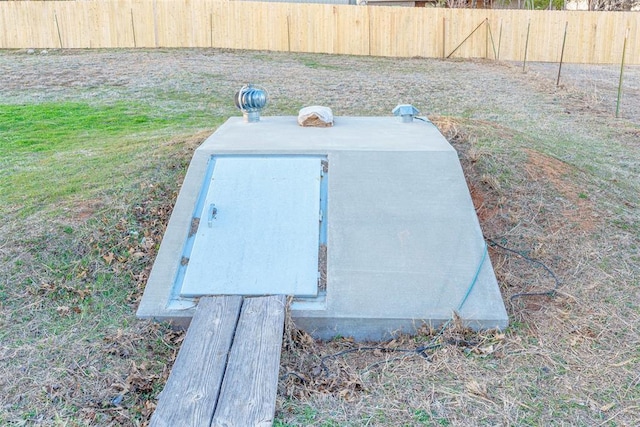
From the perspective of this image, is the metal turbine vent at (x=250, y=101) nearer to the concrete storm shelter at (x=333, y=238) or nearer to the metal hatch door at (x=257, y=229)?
the concrete storm shelter at (x=333, y=238)

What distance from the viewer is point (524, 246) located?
3.84 meters

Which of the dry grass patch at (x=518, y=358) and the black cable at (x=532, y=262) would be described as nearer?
the dry grass patch at (x=518, y=358)

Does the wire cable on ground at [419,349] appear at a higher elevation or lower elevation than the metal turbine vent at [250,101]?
lower

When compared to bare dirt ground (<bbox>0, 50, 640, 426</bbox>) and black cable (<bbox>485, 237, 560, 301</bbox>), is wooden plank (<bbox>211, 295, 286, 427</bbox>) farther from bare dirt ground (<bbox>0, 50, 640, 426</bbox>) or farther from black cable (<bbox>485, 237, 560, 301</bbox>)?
black cable (<bbox>485, 237, 560, 301</bbox>)

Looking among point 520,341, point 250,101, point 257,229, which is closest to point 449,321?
point 520,341

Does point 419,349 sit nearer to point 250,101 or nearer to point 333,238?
point 333,238

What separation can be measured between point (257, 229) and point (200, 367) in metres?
1.14

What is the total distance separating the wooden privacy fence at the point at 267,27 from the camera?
56.8 feet

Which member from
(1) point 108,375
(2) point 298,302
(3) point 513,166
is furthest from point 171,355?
(3) point 513,166

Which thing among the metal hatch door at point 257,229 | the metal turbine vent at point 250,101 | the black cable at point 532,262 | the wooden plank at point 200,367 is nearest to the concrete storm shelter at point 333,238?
the metal hatch door at point 257,229

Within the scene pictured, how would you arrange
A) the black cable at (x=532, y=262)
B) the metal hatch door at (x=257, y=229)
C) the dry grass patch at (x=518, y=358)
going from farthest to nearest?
the black cable at (x=532, y=262) < the metal hatch door at (x=257, y=229) < the dry grass patch at (x=518, y=358)

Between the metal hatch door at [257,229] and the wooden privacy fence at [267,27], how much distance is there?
47.4 feet

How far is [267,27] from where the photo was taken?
17.4 meters

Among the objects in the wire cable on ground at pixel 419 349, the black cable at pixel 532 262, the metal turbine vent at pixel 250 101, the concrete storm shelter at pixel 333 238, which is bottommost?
the wire cable on ground at pixel 419 349
